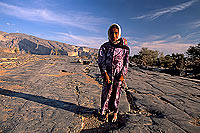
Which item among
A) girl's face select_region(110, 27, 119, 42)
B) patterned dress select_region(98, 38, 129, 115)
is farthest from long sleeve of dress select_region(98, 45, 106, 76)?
girl's face select_region(110, 27, 119, 42)

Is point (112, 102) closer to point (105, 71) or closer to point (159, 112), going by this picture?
point (105, 71)

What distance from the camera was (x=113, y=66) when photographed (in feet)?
6.45

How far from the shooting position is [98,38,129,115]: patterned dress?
195cm

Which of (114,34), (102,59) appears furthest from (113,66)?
(114,34)

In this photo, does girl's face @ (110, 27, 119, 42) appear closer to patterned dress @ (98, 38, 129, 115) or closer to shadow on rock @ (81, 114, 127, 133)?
patterned dress @ (98, 38, 129, 115)

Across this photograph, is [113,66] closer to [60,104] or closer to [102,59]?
[102,59]

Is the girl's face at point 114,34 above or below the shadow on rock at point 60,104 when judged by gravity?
above

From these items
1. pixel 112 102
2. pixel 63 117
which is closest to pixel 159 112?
pixel 112 102

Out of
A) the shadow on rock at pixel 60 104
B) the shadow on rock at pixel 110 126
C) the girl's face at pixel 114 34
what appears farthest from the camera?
the shadow on rock at pixel 60 104

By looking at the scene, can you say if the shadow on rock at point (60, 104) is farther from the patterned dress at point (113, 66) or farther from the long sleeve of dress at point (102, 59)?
the long sleeve of dress at point (102, 59)

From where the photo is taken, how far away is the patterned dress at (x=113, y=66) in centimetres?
195

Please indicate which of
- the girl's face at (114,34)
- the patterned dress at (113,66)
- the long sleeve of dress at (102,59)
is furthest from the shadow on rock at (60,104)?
the girl's face at (114,34)

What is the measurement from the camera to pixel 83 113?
2186mm

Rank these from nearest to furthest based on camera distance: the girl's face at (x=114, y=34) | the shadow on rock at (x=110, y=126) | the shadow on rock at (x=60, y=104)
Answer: the shadow on rock at (x=110, y=126) < the girl's face at (x=114, y=34) < the shadow on rock at (x=60, y=104)
